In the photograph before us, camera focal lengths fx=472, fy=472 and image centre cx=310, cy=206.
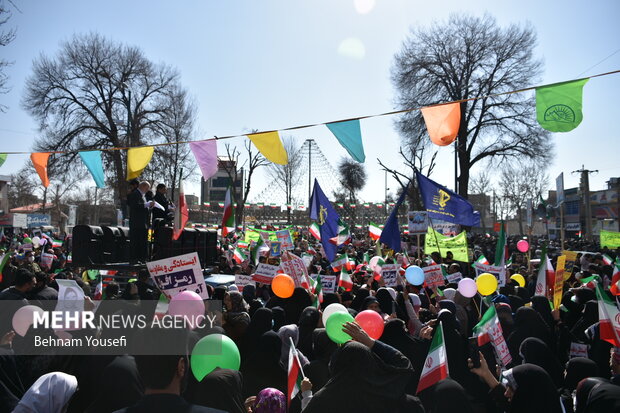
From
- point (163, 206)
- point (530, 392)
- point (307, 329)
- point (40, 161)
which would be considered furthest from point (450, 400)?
point (40, 161)

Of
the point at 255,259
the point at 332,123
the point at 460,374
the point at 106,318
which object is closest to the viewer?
the point at 460,374

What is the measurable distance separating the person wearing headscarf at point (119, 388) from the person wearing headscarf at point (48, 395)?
20cm

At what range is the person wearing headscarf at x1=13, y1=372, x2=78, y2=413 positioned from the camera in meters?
2.74

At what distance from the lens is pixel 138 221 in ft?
27.8

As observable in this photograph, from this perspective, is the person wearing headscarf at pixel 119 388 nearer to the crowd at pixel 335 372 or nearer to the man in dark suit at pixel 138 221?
the crowd at pixel 335 372

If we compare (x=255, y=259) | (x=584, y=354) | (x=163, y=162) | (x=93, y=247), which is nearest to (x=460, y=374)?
(x=584, y=354)

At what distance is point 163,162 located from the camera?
27422 millimetres

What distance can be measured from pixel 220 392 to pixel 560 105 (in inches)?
238

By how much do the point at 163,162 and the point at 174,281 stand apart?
22.8m

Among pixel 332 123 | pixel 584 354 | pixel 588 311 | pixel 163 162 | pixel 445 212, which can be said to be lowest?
pixel 584 354

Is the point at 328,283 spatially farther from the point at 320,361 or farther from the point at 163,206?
the point at 320,361

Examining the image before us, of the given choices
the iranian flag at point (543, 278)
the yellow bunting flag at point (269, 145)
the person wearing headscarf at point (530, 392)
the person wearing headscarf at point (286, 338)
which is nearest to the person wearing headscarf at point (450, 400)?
the person wearing headscarf at point (530, 392)

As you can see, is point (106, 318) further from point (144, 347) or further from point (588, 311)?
point (588, 311)

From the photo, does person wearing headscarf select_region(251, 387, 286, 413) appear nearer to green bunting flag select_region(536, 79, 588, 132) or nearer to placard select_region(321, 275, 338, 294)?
placard select_region(321, 275, 338, 294)
